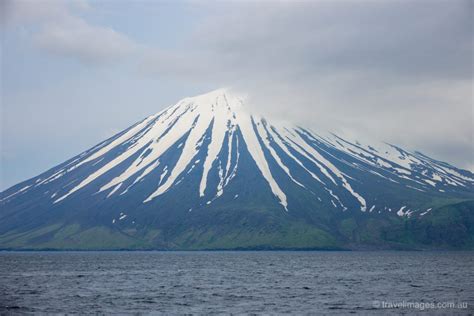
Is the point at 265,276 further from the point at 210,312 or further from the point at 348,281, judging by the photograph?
the point at 210,312

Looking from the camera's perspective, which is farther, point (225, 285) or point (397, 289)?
point (225, 285)

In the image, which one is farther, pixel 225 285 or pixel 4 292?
pixel 225 285

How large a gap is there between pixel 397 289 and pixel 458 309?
69.2ft

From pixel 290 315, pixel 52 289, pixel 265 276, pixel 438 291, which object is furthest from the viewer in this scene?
pixel 265 276

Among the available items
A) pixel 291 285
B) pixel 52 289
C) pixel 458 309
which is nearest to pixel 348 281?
pixel 291 285

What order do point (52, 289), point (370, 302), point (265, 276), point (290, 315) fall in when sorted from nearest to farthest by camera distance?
point (290, 315), point (370, 302), point (52, 289), point (265, 276)

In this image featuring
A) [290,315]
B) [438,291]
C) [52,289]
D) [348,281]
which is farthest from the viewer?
[348,281]

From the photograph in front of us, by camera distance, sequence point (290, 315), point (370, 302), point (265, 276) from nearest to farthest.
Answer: point (290, 315), point (370, 302), point (265, 276)

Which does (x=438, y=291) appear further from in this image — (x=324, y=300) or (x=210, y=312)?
(x=210, y=312)

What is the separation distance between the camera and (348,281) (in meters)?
94.1

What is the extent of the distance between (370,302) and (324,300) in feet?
17.0

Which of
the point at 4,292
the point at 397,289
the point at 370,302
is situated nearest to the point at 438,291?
the point at 397,289

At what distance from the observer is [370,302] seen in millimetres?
66312

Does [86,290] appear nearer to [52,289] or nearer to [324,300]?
[52,289]
